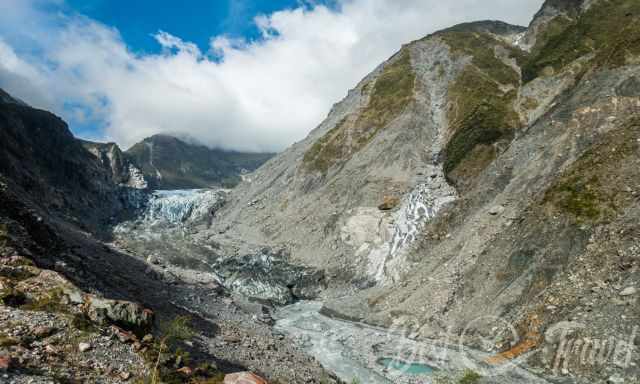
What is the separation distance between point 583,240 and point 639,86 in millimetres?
20633

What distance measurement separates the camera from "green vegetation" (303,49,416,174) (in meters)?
88.9

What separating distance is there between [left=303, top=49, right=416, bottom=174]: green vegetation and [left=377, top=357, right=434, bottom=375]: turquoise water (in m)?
59.2

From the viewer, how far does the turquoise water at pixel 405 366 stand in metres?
28.4

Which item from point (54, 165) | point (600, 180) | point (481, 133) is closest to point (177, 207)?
point (54, 165)

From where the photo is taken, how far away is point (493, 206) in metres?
42.3

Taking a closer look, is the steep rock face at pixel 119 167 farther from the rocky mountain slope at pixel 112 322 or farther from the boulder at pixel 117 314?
the boulder at pixel 117 314

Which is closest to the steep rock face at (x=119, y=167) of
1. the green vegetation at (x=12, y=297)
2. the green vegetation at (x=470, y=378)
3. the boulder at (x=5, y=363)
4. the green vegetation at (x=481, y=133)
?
the green vegetation at (x=481, y=133)

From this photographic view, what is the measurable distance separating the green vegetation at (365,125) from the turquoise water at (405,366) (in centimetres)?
5925

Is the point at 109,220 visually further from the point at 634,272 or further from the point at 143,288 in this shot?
the point at 634,272

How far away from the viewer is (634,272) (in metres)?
24.9

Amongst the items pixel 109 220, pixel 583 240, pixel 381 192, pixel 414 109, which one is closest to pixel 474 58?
pixel 414 109

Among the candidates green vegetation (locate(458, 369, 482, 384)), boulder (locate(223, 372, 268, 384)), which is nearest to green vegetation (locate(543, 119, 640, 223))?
green vegetation (locate(458, 369, 482, 384))

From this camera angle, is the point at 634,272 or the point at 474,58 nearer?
the point at 634,272

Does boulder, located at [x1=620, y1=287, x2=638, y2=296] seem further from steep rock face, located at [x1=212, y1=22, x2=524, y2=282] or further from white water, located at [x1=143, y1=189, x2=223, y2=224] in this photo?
white water, located at [x1=143, y1=189, x2=223, y2=224]
